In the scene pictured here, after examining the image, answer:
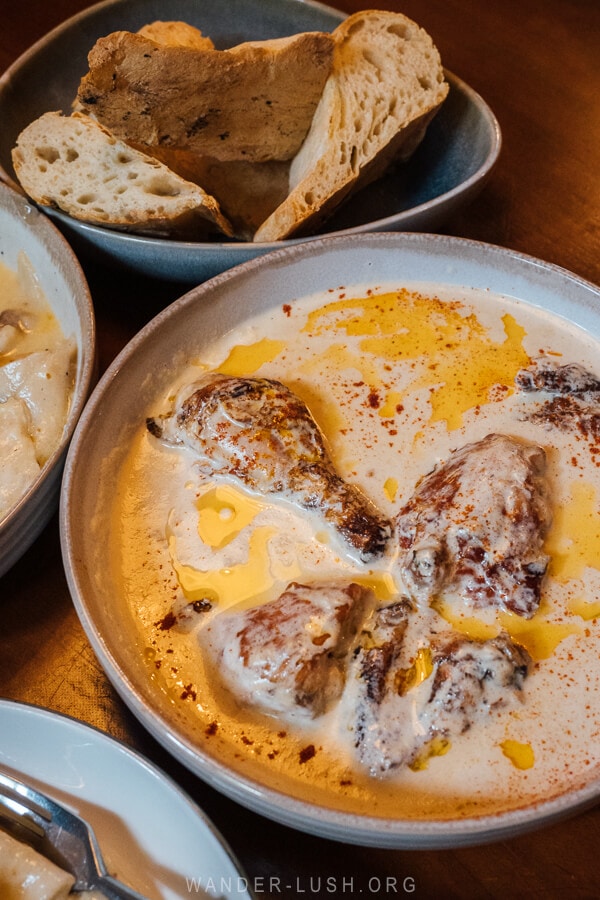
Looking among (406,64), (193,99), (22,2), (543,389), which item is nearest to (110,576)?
(543,389)

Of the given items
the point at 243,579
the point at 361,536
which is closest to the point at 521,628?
the point at 361,536

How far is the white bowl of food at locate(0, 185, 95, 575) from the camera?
3.53ft

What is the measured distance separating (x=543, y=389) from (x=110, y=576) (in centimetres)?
75

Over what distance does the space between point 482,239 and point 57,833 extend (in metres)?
1.40

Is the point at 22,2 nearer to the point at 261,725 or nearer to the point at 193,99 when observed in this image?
the point at 193,99

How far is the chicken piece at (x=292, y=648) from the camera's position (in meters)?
0.88

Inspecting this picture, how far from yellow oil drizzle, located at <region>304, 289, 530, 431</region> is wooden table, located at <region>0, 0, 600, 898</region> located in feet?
0.94

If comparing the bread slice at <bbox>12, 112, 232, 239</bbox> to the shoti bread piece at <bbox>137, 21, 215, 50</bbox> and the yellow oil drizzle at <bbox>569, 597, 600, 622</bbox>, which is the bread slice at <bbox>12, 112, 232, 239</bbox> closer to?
the shoti bread piece at <bbox>137, 21, 215, 50</bbox>

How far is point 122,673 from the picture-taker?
864mm

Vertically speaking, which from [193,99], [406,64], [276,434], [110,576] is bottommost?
[110,576]

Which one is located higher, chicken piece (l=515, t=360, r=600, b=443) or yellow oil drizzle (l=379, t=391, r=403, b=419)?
chicken piece (l=515, t=360, r=600, b=443)

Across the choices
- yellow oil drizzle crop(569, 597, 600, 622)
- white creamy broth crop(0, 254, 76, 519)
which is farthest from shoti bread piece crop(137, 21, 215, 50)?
yellow oil drizzle crop(569, 597, 600, 622)

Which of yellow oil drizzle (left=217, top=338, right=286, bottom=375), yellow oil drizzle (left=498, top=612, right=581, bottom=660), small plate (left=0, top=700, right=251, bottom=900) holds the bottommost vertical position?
small plate (left=0, top=700, right=251, bottom=900)

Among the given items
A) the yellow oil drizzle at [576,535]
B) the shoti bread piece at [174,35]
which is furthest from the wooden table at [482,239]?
the shoti bread piece at [174,35]
